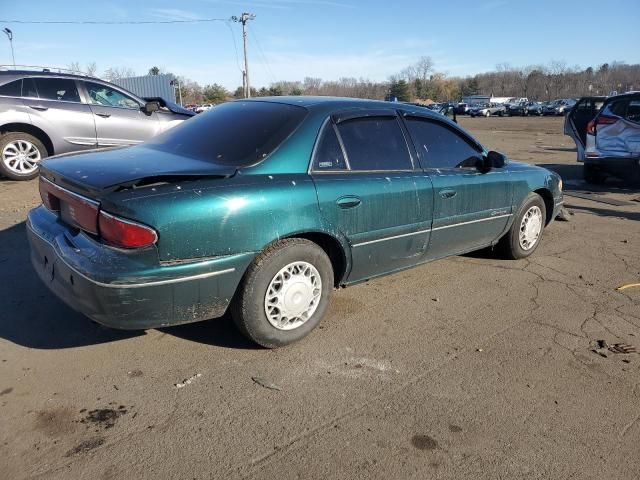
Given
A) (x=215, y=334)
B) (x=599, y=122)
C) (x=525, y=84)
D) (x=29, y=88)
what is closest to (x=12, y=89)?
(x=29, y=88)

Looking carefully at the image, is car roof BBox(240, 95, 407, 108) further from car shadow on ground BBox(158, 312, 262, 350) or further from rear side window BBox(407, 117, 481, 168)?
car shadow on ground BBox(158, 312, 262, 350)

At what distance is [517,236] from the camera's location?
5.06 m

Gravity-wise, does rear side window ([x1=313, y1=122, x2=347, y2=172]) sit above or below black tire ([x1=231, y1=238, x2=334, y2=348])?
above

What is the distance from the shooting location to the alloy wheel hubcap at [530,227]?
514 centimetres

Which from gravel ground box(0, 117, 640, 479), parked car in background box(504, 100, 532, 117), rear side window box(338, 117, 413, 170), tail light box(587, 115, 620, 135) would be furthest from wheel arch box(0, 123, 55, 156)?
parked car in background box(504, 100, 532, 117)

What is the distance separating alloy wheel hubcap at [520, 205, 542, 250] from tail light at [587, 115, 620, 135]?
5294 millimetres

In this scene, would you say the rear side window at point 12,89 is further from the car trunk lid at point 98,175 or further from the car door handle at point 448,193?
the car door handle at point 448,193

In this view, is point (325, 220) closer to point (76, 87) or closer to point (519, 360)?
point (519, 360)

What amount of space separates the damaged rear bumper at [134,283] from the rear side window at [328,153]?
83 cm

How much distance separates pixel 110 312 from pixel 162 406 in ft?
1.85

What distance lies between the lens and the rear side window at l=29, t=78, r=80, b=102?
26.3ft

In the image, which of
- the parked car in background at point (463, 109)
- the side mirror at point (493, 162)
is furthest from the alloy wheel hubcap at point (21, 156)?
the parked car in background at point (463, 109)

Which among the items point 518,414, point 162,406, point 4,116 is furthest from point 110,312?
point 4,116

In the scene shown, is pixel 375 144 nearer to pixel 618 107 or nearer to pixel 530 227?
pixel 530 227
